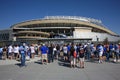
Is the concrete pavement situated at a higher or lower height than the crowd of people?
lower

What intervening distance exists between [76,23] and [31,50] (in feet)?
181

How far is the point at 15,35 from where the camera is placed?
65625 mm

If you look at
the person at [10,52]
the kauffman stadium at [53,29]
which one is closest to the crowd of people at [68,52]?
the person at [10,52]

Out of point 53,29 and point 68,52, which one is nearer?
point 68,52

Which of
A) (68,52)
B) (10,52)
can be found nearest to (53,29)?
(10,52)

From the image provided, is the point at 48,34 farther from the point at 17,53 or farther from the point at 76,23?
the point at 17,53

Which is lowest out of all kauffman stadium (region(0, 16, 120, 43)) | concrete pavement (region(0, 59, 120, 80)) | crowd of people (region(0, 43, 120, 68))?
concrete pavement (region(0, 59, 120, 80))

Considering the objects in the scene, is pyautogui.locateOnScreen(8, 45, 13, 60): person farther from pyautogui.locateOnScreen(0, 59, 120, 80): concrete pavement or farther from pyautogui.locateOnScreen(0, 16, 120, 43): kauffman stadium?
pyautogui.locateOnScreen(0, 16, 120, 43): kauffman stadium

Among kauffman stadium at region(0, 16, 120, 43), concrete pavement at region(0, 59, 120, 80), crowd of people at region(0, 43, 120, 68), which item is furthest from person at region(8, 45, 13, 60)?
kauffman stadium at region(0, 16, 120, 43)

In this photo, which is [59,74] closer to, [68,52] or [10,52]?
[68,52]

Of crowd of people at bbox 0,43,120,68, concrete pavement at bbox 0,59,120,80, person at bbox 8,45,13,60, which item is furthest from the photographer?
person at bbox 8,45,13,60

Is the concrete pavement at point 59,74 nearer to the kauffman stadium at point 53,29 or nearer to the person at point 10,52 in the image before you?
the person at point 10,52

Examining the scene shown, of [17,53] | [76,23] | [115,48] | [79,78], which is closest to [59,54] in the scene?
[17,53]

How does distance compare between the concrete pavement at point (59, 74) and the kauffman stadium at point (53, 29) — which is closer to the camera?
the concrete pavement at point (59, 74)
